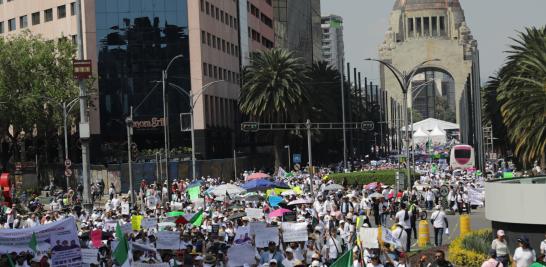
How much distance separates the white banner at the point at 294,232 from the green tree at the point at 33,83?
51.2 meters

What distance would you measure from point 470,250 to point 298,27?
113 metres

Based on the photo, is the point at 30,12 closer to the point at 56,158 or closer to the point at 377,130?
the point at 56,158

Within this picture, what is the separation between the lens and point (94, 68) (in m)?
85.3

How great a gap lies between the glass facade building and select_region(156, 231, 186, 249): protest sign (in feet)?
196

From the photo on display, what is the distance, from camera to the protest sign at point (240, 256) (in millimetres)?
23812

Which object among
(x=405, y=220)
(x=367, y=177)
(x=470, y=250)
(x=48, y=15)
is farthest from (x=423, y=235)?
(x=48, y=15)

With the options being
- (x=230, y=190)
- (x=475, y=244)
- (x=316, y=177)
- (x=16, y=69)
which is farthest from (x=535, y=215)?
(x=16, y=69)

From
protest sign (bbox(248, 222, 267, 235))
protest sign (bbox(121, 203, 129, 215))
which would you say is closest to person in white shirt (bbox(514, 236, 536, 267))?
protest sign (bbox(248, 222, 267, 235))

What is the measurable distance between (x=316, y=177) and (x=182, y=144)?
62.6 ft

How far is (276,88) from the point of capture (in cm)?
8362

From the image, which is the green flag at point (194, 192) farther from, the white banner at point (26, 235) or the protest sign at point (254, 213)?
the white banner at point (26, 235)

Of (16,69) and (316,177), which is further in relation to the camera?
(16,69)

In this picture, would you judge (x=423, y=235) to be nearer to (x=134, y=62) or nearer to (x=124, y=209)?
(x=124, y=209)

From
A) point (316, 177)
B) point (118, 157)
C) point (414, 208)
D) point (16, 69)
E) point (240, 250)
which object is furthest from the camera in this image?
point (118, 157)
